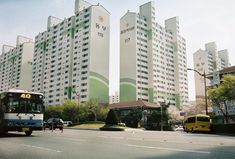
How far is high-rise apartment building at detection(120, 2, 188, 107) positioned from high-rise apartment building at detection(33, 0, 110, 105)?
9511mm

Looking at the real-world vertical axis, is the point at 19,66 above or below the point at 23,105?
above

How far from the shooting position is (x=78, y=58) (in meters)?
112

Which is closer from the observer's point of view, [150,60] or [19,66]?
[150,60]

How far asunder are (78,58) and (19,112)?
96.1 m

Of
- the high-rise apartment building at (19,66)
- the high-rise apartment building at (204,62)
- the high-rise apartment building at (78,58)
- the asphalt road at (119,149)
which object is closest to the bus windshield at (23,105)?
the asphalt road at (119,149)

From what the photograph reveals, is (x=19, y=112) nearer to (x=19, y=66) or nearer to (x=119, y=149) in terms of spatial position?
(x=119, y=149)

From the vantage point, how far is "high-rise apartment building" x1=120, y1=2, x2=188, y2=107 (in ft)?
377

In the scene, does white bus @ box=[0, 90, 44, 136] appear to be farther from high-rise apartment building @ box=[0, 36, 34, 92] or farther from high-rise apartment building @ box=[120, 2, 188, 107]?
high-rise apartment building @ box=[0, 36, 34, 92]

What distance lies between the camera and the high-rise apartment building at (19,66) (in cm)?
14625

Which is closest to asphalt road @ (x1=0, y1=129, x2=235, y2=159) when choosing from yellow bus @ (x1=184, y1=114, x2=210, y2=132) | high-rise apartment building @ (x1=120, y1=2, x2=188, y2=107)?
yellow bus @ (x1=184, y1=114, x2=210, y2=132)

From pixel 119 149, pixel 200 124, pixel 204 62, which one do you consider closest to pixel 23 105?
pixel 119 149

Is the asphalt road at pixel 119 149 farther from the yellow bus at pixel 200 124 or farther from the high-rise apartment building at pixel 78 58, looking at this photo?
the high-rise apartment building at pixel 78 58

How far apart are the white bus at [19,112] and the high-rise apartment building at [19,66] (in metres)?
132

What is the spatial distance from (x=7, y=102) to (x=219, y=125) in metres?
23.1
